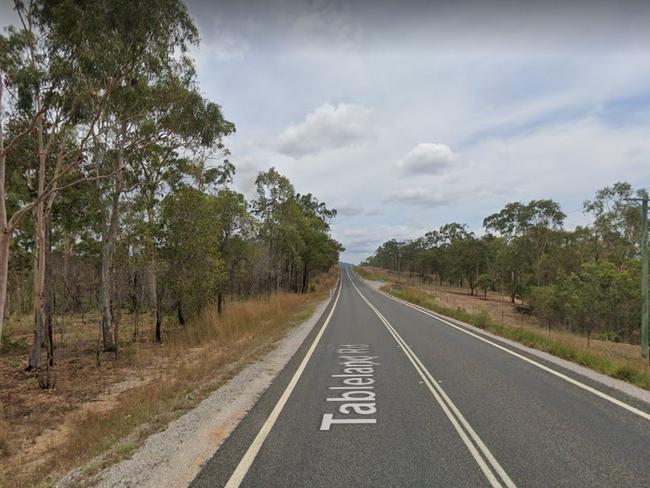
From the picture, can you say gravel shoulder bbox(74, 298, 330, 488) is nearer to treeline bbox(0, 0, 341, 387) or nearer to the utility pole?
treeline bbox(0, 0, 341, 387)

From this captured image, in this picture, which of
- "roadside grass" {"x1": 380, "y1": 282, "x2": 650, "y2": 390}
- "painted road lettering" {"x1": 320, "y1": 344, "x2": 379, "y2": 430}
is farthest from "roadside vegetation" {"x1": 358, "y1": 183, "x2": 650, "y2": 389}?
"painted road lettering" {"x1": 320, "y1": 344, "x2": 379, "y2": 430}

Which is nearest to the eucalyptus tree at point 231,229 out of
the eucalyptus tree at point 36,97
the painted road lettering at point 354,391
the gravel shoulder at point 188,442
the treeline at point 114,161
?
the treeline at point 114,161

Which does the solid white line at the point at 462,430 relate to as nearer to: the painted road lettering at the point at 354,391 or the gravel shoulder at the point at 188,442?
the painted road lettering at the point at 354,391

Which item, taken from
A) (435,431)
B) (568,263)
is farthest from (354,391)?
(568,263)

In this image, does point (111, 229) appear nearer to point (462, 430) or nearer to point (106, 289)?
point (106, 289)

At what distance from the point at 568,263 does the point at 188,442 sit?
55.0 meters

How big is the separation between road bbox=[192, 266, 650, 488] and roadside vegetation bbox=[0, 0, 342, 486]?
170 centimetres

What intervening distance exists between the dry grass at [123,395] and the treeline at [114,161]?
135 centimetres

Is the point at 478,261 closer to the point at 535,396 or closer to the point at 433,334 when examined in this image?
the point at 433,334

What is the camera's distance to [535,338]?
42.2 ft

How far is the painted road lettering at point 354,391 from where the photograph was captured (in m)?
5.48

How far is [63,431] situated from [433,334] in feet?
36.3

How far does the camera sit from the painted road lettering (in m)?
5.48

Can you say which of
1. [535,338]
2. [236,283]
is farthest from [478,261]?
[535,338]
